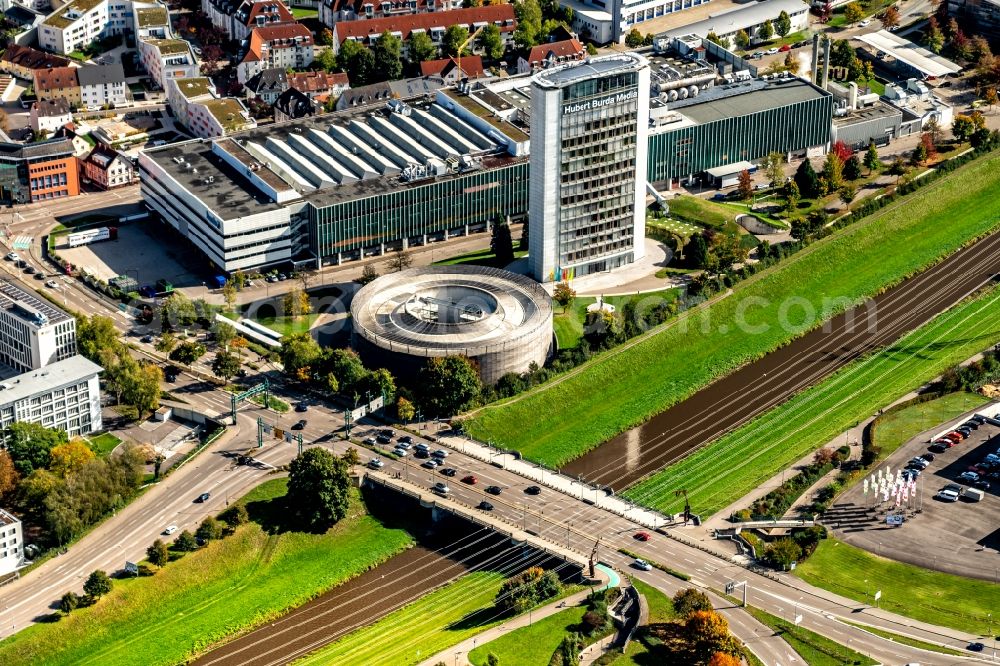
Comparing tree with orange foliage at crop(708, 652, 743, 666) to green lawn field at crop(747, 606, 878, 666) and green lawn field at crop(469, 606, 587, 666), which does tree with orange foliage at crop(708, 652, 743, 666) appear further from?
green lawn field at crop(469, 606, 587, 666)

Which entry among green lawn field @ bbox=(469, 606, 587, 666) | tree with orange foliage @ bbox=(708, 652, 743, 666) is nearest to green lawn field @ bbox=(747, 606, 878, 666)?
tree with orange foliage @ bbox=(708, 652, 743, 666)

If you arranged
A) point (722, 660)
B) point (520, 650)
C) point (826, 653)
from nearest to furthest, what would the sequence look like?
point (722, 660) → point (826, 653) → point (520, 650)

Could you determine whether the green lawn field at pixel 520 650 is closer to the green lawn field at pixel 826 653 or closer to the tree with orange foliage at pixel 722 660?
the tree with orange foliage at pixel 722 660

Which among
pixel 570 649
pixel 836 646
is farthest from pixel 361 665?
pixel 836 646

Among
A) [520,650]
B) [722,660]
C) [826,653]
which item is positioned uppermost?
[722,660]

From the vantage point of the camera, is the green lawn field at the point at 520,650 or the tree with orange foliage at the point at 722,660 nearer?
the tree with orange foliage at the point at 722,660

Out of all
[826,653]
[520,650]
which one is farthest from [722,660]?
[520,650]

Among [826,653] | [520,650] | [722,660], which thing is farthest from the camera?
[520,650]

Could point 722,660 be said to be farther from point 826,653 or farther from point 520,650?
point 520,650

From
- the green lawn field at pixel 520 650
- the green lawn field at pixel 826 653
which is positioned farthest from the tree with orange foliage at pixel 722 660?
the green lawn field at pixel 520 650

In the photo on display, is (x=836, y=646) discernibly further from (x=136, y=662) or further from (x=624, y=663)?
Result: (x=136, y=662)

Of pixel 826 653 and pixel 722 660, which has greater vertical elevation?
pixel 722 660

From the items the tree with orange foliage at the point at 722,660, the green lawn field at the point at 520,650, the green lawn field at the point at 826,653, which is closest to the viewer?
the tree with orange foliage at the point at 722,660

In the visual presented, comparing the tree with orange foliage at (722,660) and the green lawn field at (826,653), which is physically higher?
the tree with orange foliage at (722,660)
